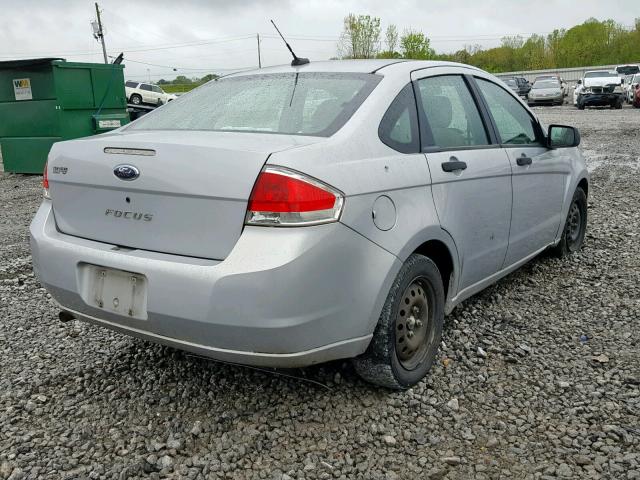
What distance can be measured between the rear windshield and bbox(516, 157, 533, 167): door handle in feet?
4.17

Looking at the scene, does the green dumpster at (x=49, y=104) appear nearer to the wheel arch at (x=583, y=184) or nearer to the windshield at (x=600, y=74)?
the wheel arch at (x=583, y=184)

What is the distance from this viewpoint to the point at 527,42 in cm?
8862

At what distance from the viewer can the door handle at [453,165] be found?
3.14 meters

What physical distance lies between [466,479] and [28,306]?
3.31 m

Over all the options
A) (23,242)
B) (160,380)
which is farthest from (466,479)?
(23,242)

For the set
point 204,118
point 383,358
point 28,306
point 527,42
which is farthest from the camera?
point 527,42

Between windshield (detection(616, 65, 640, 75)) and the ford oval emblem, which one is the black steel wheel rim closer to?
the ford oval emblem

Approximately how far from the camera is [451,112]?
350cm

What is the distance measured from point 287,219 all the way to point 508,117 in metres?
2.32

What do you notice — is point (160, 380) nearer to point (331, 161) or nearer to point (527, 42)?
point (331, 161)

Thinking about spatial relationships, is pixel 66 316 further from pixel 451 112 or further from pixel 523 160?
pixel 523 160

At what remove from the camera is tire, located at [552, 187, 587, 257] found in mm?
5102

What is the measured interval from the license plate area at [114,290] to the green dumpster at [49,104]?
9108mm

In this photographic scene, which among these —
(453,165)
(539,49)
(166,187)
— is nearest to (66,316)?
(166,187)
